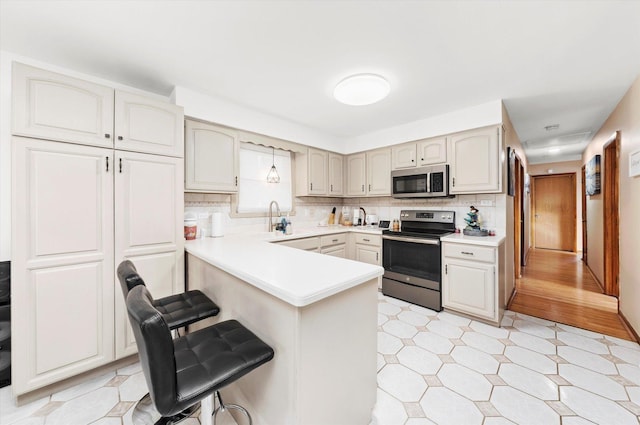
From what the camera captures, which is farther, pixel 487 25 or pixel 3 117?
pixel 3 117

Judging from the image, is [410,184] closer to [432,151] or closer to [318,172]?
[432,151]

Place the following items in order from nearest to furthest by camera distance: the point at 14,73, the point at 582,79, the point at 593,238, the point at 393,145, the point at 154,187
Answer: the point at 14,73, the point at 154,187, the point at 582,79, the point at 393,145, the point at 593,238

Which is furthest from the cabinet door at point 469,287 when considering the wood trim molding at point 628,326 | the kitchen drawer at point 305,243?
the kitchen drawer at point 305,243

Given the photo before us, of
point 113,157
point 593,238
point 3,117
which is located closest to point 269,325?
point 113,157

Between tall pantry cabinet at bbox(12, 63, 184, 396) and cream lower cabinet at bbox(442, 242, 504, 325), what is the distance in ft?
9.16

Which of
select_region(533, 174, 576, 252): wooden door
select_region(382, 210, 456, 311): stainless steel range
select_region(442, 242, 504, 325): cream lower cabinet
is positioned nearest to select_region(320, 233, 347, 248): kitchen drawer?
select_region(382, 210, 456, 311): stainless steel range

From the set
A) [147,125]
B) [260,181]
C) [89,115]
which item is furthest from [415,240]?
[89,115]

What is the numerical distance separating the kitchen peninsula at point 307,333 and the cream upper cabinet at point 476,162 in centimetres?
222

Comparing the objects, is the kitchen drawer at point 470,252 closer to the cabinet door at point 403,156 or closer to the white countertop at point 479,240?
the white countertop at point 479,240

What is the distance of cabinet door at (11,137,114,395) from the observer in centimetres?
154

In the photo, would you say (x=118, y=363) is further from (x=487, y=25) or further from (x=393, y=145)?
(x=393, y=145)

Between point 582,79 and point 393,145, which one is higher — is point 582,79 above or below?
above

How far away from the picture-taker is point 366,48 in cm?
184

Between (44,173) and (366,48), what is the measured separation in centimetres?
231
